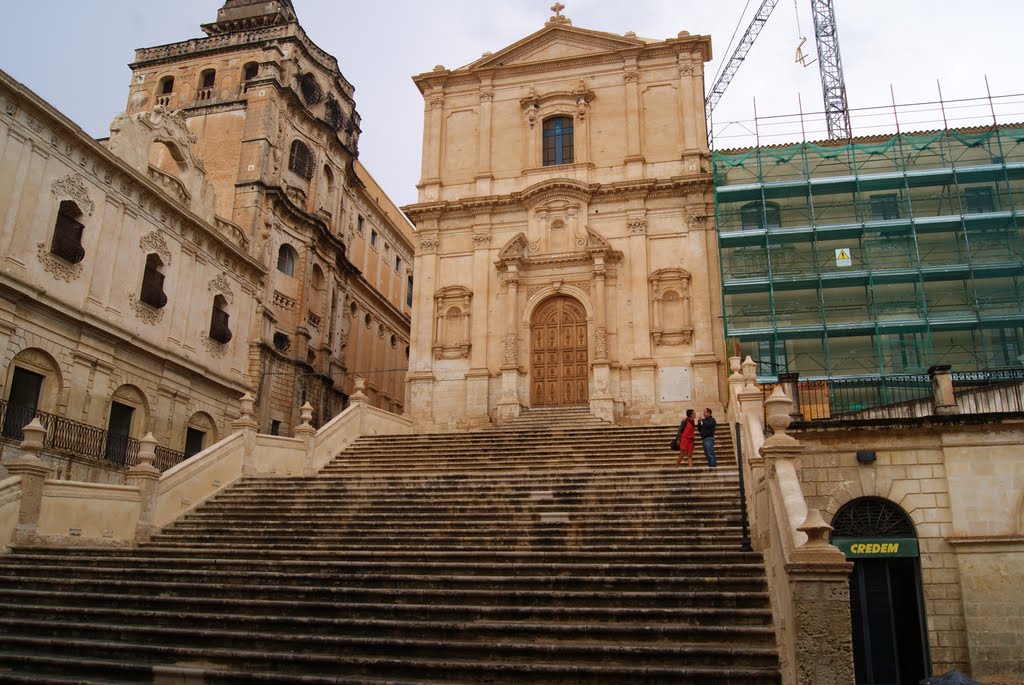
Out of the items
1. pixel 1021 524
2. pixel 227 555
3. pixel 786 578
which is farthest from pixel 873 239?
pixel 227 555

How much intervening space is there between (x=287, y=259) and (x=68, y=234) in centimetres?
1125

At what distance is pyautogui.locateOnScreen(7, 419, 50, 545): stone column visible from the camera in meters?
13.4

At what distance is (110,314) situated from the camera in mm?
22109

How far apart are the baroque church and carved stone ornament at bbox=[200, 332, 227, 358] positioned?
0.06 m

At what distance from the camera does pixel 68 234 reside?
68.2 feet

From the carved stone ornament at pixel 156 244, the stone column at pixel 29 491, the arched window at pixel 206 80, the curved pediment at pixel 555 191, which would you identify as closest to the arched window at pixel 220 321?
the carved stone ornament at pixel 156 244

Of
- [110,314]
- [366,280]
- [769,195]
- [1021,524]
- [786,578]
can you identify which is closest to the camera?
[786,578]

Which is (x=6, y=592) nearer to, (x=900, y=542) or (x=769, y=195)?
(x=900, y=542)

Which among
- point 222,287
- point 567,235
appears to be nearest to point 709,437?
point 567,235

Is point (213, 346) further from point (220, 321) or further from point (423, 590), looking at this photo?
point (423, 590)

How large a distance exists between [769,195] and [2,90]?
20111 millimetres

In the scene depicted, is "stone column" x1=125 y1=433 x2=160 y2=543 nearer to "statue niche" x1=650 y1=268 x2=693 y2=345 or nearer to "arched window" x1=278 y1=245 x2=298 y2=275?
"statue niche" x1=650 y1=268 x2=693 y2=345

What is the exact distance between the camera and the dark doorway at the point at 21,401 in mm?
18453

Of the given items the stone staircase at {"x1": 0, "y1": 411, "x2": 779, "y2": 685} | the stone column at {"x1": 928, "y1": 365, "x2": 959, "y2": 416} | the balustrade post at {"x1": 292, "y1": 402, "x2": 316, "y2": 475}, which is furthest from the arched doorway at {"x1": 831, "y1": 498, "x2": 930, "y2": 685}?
the balustrade post at {"x1": 292, "y1": 402, "x2": 316, "y2": 475}
